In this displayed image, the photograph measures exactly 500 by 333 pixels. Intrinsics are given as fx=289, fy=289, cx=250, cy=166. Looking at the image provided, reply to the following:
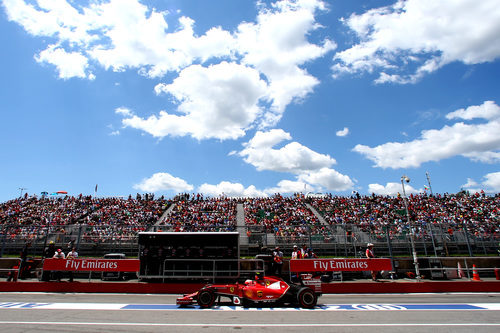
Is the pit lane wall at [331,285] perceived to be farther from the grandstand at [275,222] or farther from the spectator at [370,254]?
the grandstand at [275,222]

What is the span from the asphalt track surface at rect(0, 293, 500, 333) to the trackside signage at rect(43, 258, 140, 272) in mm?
1871

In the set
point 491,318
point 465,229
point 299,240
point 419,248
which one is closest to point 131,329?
point 491,318

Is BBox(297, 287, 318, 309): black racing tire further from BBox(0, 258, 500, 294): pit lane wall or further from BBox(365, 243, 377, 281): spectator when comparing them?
BBox(365, 243, 377, 281): spectator

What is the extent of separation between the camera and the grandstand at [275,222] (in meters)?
15.7

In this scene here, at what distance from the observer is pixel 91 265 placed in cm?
1357

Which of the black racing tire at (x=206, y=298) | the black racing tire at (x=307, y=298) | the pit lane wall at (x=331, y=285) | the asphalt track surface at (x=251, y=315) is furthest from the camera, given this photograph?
the pit lane wall at (x=331, y=285)

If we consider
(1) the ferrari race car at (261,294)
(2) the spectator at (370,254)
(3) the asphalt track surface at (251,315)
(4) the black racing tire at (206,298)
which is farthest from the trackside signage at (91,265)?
(2) the spectator at (370,254)

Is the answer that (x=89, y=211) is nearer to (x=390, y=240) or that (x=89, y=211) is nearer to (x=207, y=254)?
(x=207, y=254)

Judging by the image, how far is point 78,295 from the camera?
12.2 m

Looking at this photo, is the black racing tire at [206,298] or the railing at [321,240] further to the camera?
the railing at [321,240]

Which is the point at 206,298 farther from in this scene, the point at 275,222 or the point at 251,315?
the point at 275,222

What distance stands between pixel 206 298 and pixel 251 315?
6.18ft

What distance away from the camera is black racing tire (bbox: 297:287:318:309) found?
9.41 m

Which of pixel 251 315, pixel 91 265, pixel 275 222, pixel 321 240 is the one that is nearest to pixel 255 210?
pixel 275 222
